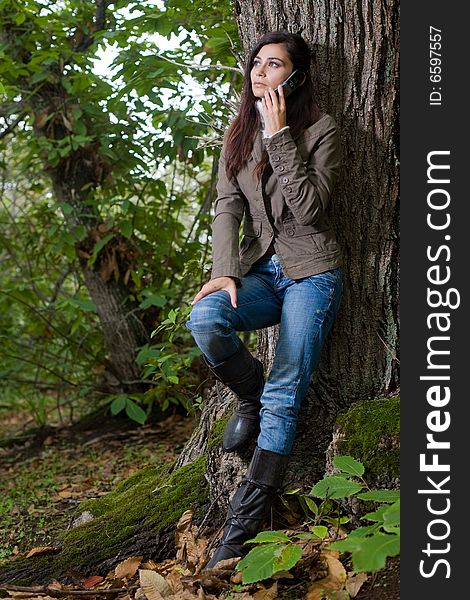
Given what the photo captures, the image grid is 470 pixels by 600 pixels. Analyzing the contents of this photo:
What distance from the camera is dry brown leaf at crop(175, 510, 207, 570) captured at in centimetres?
300

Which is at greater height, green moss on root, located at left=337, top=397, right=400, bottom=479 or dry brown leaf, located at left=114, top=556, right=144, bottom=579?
green moss on root, located at left=337, top=397, right=400, bottom=479

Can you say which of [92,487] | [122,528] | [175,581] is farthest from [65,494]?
[175,581]

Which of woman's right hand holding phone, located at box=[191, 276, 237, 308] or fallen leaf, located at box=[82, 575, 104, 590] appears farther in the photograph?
fallen leaf, located at box=[82, 575, 104, 590]

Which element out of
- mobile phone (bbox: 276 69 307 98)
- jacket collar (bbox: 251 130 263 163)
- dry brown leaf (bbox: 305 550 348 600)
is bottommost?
dry brown leaf (bbox: 305 550 348 600)

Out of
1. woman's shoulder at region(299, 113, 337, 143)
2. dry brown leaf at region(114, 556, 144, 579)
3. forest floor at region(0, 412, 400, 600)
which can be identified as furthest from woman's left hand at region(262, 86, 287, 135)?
dry brown leaf at region(114, 556, 144, 579)

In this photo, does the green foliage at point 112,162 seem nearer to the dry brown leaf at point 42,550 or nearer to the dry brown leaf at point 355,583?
the dry brown leaf at point 42,550

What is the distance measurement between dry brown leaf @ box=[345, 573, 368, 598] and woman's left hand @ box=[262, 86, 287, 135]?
1.64m

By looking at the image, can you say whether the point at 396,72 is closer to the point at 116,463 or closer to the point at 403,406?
the point at 403,406

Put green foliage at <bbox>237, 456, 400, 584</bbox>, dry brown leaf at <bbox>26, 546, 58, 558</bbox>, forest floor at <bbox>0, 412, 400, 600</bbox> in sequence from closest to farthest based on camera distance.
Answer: green foliage at <bbox>237, 456, 400, 584</bbox> → forest floor at <bbox>0, 412, 400, 600</bbox> → dry brown leaf at <bbox>26, 546, 58, 558</bbox>

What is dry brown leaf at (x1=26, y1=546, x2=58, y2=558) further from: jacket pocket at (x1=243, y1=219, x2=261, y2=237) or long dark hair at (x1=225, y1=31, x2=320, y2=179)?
long dark hair at (x1=225, y1=31, x2=320, y2=179)

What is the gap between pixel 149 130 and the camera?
5098mm

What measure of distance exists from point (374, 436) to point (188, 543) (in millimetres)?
885

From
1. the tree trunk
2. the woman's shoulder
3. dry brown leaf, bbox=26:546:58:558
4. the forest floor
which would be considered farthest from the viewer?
dry brown leaf, bbox=26:546:58:558

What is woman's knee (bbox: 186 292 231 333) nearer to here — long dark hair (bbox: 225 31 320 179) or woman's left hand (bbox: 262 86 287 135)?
long dark hair (bbox: 225 31 320 179)
